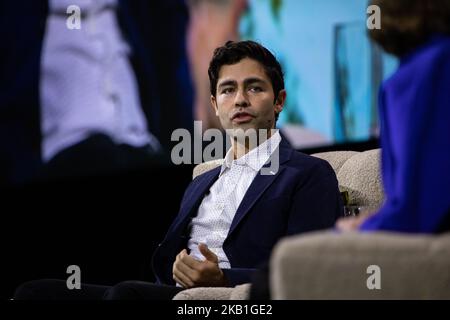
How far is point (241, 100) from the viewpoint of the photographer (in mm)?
2514

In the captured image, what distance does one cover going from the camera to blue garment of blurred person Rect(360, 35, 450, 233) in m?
1.54

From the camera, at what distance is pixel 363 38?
447 cm

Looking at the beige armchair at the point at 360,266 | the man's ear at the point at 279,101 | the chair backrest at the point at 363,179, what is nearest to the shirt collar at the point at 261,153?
the man's ear at the point at 279,101

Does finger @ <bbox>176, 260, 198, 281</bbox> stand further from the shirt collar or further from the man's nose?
the man's nose

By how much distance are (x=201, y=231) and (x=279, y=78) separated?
52cm

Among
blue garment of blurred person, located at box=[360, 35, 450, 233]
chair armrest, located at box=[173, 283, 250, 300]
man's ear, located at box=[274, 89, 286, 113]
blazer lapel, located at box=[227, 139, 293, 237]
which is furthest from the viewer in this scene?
man's ear, located at box=[274, 89, 286, 113]

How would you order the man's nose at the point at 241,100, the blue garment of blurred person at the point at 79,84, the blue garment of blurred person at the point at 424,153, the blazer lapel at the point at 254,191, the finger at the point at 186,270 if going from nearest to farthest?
the blue garment of blurred person at the point at 424,153 < the finger at the point at 186,270 < the blazer lapel at the point at 254,191 < the man's nose at the point at 241,100 < the blue garment of blurred person at the point at 79,84

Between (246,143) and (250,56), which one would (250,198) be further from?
(250,56)

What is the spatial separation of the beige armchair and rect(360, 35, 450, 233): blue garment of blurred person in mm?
76

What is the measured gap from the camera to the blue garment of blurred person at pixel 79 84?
4.20m

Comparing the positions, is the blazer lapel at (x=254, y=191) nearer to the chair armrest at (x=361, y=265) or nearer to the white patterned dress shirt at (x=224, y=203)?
the white patterned dress shirt at (x=224, y=203)

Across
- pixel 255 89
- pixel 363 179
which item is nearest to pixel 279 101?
pixel 255 89

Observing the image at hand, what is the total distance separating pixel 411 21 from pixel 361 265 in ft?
1.57

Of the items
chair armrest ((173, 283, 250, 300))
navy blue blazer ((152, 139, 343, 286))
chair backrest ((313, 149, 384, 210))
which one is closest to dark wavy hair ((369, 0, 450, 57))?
chair armrest ((173, 283, 250, 300))
